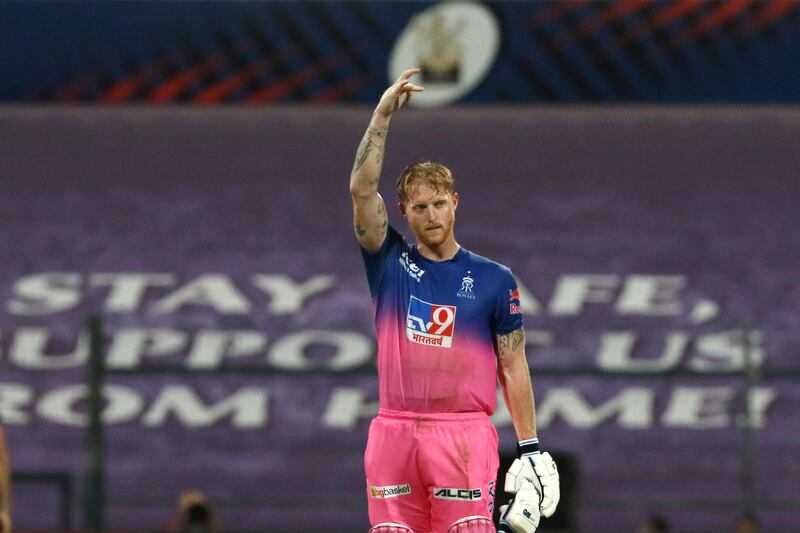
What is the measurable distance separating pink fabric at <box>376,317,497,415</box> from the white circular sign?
10.5 m

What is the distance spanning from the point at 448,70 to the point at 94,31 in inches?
156

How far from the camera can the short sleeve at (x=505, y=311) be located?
7539 mm

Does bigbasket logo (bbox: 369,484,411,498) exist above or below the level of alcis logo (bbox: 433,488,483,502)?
above

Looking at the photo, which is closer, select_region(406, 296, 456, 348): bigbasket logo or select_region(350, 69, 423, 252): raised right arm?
select_region(350, 69, 423, 252): raised right arm

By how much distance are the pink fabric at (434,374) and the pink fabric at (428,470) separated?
0.18 ft

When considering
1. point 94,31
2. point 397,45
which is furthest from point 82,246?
point 397,45

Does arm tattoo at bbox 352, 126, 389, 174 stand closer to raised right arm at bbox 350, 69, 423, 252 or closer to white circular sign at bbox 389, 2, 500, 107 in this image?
raised right arm at bbox 350, 69, 423, 252

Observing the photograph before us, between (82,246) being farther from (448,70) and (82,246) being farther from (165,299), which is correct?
(448,70)

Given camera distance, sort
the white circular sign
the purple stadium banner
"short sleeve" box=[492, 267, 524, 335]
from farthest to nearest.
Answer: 1. the purple stadium banner
2. the white circular sign
3. "short sleeve" box=[492, 267, 524, 335]

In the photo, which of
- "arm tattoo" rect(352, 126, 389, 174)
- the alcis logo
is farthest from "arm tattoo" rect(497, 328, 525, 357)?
"arm tattoo" rect(352, 126, 389, 174)

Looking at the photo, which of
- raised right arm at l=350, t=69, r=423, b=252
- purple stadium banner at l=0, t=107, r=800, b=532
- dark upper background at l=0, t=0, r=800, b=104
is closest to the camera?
raised right arm at l=350, t=69, r=423, b=252

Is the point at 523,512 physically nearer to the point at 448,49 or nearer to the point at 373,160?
the point at 373,160

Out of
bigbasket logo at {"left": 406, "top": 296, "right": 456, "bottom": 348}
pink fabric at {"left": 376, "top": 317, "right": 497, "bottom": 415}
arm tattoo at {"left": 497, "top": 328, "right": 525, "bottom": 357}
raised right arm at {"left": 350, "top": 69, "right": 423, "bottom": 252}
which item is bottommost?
pink fabric at {"left": 376, "top": 317, "right": 497, "bottom": 415}

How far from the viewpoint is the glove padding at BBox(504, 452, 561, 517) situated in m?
7.41
